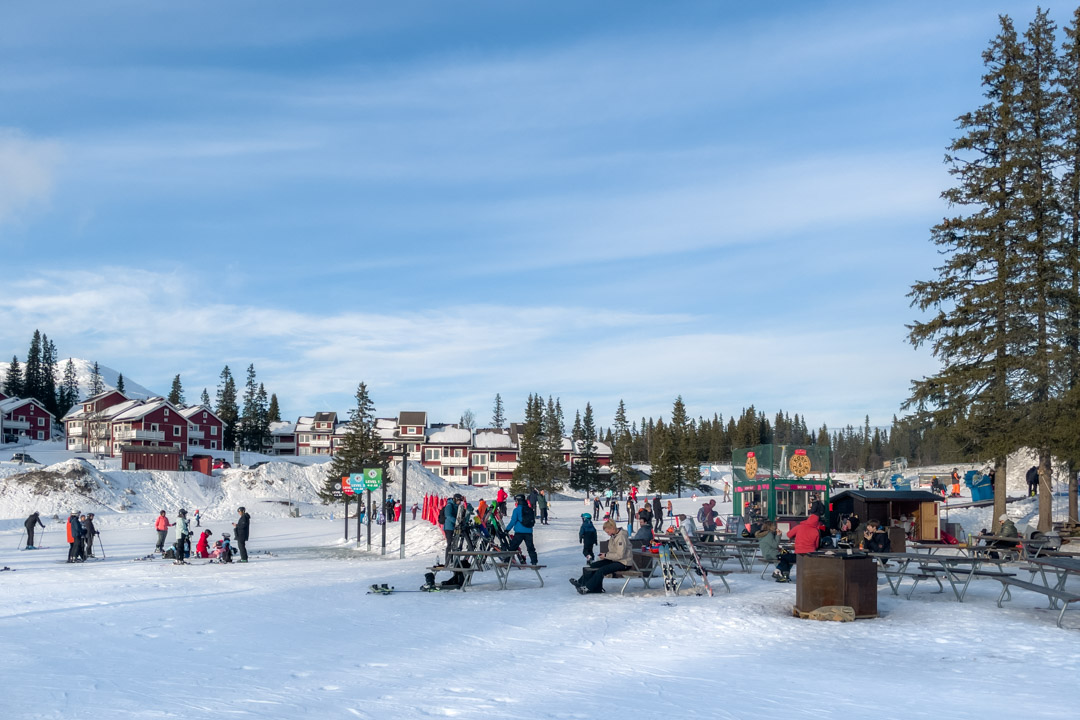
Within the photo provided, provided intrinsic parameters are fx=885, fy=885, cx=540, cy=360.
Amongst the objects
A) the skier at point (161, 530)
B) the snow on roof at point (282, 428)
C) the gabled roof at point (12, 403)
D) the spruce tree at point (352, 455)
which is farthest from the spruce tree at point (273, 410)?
the skier at point (161, 530)

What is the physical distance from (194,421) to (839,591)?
88281 millimetres

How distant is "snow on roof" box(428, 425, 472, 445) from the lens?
327 ft

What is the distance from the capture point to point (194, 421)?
90625 millimetres

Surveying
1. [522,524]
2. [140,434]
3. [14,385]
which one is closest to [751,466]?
[522,524]

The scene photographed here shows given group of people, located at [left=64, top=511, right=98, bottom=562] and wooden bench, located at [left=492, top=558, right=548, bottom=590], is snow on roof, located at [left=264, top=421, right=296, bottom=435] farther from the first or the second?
wooden bench, located at [left=492, top=558, right=548, bottom=590]

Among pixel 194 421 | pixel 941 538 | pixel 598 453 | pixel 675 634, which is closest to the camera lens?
pixel 675 634

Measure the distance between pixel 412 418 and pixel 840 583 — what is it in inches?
3731

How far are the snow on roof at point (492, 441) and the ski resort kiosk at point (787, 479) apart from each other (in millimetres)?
71550

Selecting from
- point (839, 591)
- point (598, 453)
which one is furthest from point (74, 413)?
point (839, 591)

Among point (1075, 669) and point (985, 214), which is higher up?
point (985, 214)

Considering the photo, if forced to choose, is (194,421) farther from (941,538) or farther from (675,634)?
(675,634)

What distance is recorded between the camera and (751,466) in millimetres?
29281

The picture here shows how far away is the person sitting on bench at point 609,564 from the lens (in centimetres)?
1426

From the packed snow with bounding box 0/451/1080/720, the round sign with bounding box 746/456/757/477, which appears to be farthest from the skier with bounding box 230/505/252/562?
the round sign with bounding box 746/456/757/477
